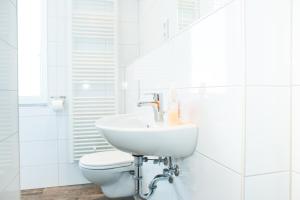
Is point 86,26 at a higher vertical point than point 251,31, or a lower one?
higher

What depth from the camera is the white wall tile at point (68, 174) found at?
254 centimetres

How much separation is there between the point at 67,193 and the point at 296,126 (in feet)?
7.24

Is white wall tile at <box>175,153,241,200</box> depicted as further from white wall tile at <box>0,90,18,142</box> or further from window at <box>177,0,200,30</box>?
white wall tile at <box>0,90,18,142</box>

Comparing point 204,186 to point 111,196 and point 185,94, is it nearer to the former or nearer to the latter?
point 185,94

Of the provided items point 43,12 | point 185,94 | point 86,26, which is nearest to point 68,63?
point 86,26

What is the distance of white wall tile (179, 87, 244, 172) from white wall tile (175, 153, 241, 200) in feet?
0.11

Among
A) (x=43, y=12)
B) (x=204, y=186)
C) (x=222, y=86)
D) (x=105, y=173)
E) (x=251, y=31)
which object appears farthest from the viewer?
(x=43, y=12)

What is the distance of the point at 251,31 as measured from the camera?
28.6 inches

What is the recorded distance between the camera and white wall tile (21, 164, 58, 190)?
8.04ft

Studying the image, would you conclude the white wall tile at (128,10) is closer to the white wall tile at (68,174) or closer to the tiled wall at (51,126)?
the tiled wall at (51,126)

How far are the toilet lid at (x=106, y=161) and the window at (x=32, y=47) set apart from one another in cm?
93

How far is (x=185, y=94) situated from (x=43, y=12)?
6.63 ft

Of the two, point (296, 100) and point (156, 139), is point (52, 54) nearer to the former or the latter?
point (156, 139)

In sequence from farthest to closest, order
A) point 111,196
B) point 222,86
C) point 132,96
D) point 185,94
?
point 132,96, point 111,196, point 185,94, point 222,86
